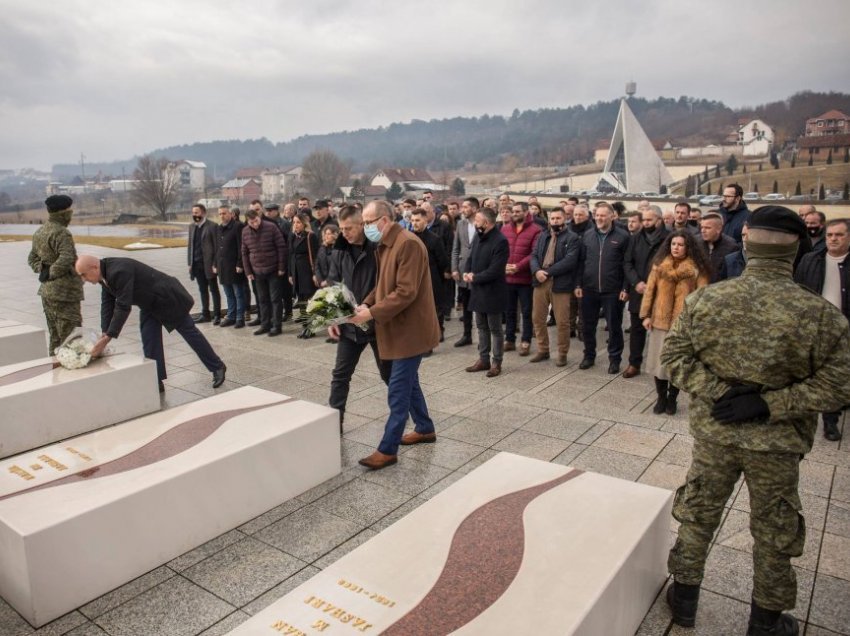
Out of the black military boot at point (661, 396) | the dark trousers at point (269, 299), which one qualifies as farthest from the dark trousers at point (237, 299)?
the black military boot at point (661, 396)

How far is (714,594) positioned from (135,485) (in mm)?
3411

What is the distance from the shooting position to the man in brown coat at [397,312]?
5.06 m

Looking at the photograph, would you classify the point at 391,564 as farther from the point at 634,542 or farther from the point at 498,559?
the point at 634,542

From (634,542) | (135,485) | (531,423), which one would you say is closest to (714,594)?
(634,542)

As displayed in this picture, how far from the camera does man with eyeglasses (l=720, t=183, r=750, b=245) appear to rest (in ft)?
26.3

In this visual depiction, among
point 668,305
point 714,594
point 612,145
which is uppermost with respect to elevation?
point 612,145

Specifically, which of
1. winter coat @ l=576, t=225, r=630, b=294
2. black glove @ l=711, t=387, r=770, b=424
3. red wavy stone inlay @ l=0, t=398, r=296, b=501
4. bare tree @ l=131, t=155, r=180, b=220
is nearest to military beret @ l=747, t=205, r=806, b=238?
black glove @ l=711, t=387, r=770, b=424

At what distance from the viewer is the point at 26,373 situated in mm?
6449

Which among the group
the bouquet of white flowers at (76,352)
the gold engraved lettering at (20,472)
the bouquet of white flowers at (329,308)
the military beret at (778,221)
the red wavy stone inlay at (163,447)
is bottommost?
the gold engraved lettering at (20,472)

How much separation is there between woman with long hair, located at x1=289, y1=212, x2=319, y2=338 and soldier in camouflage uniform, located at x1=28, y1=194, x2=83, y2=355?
349 cm

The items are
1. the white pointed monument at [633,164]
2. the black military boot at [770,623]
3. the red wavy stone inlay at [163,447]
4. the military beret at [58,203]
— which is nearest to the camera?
the black military boot at [770,623]

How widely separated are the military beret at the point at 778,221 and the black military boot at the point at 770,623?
1.79 m

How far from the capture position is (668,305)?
6.43 meters

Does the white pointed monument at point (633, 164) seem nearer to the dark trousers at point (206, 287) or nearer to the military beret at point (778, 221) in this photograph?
the dark trousers at point (206, 287)
